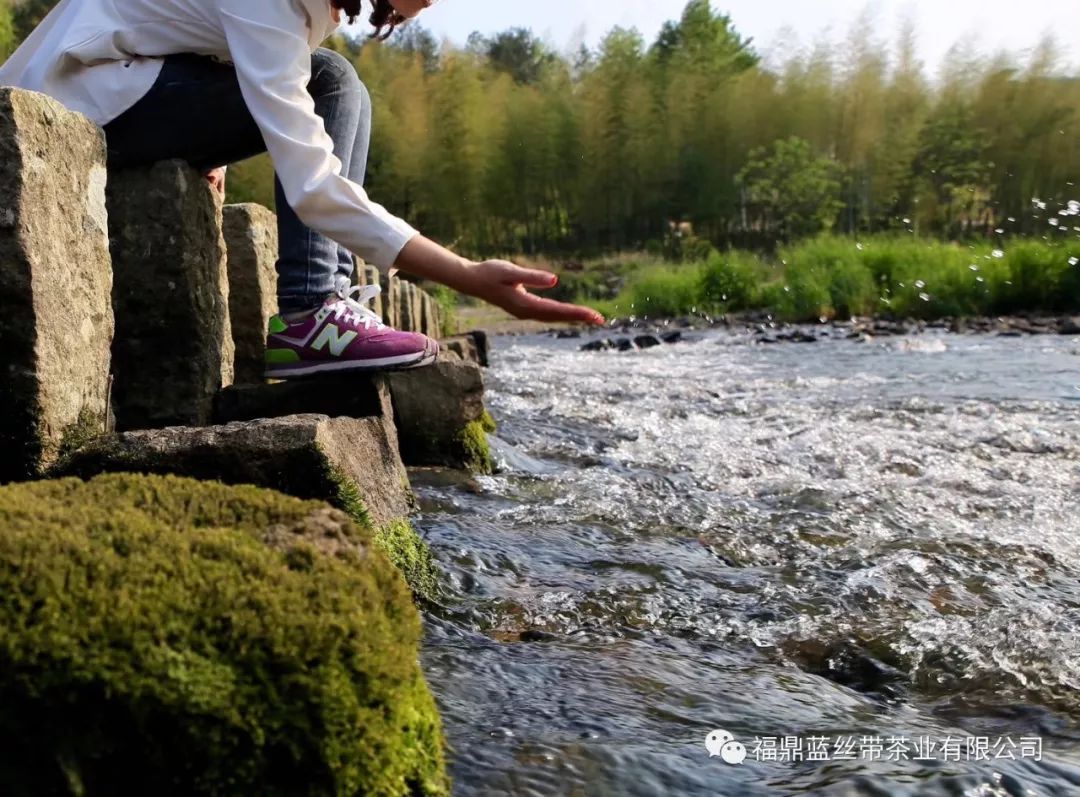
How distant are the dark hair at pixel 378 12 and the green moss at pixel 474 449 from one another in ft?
4.40

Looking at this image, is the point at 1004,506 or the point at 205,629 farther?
the point at 1004,506

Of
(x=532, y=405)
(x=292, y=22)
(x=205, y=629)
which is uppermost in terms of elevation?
(x=292, y=22)

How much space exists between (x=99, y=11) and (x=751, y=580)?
6.23 feet

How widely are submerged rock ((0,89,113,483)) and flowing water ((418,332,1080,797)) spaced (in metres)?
0.75

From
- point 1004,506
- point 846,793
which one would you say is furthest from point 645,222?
point 846,793

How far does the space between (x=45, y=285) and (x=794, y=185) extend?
2505 cm

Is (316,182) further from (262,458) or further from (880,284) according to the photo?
(880,284)

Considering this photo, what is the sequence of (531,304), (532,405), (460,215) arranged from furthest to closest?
(460,215) → (532,405) → (531,304)

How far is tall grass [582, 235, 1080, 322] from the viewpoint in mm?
13359

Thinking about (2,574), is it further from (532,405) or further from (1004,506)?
(532,405)

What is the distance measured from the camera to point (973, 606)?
7.29ft

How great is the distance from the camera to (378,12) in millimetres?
2242

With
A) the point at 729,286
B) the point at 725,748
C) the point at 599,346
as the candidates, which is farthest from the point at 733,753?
the point at 729,286

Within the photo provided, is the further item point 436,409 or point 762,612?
point 436,409
